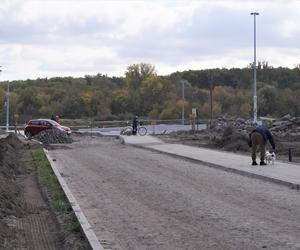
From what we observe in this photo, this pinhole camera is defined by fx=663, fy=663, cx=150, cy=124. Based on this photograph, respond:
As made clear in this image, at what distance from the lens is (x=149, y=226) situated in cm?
1100

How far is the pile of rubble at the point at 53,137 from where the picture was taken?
42188mm

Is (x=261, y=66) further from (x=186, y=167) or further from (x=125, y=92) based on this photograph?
(x=186, y=167)

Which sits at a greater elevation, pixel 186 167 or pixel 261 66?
pixel 261 66

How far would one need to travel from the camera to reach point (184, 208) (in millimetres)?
13016

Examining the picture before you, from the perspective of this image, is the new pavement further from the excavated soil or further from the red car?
the red car

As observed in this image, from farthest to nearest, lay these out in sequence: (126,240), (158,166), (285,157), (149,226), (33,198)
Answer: (285,157)
(158,166)
(33,198)
(149,226)
(126,240)

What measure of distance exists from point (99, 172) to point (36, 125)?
2531cm

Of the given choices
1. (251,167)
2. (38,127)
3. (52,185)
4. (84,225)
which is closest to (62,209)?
(84,225)

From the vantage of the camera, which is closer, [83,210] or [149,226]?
[149,226]

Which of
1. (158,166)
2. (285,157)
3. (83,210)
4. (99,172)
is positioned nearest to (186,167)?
(158,166)

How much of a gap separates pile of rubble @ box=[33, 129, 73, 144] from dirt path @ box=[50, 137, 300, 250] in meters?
19.9

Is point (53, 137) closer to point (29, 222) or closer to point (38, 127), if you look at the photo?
point (38, 127)

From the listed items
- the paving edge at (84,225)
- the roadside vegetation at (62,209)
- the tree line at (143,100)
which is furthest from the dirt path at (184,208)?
the tree line at (143,100)

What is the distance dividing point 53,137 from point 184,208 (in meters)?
30.3
